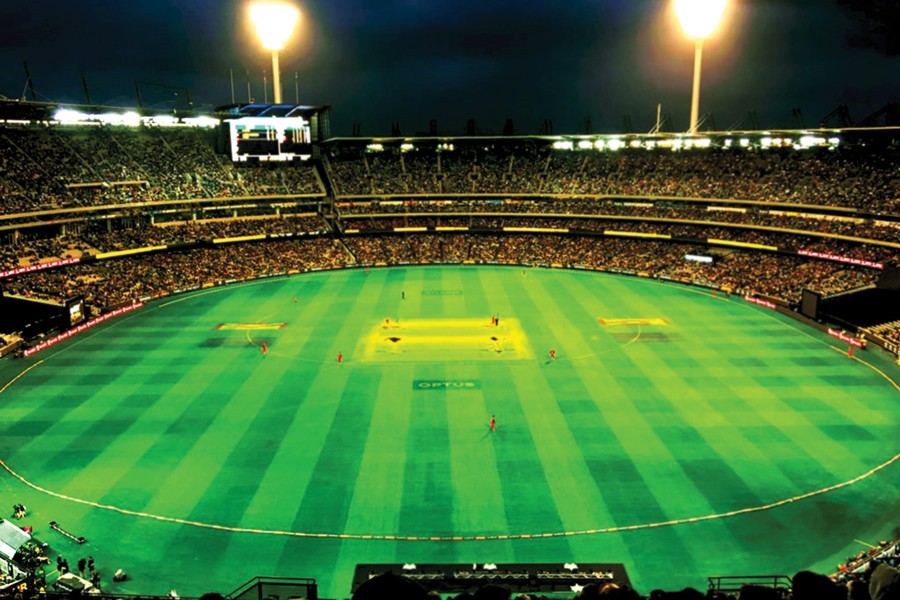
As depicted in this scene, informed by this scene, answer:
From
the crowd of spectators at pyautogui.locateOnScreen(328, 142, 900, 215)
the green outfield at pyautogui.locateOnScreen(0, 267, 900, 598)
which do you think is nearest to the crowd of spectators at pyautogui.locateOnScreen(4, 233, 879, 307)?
the crowd of spectators at pyautogui.locateOnScreen(328, 142, 900, 215)

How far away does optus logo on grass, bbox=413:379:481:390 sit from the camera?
42656 mm

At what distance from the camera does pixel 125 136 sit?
86875 mm

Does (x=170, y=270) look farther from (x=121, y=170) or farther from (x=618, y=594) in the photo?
(x=618, y=594)

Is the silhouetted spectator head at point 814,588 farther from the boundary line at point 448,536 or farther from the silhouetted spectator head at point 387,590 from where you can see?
the boundary line at point 448,536

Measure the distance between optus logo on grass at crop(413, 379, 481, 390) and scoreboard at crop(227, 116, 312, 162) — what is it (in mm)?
61344

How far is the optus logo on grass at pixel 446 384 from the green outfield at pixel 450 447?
0.63ft

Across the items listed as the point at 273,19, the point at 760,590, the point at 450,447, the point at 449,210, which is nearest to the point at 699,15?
the point at 449,210

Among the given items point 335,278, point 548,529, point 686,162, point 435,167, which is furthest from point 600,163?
point 548,529

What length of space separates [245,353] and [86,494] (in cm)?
2139

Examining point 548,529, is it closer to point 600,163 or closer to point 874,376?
point 874,376

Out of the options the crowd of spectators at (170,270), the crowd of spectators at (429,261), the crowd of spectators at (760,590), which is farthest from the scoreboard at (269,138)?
the crowd of spectators at (760,590)

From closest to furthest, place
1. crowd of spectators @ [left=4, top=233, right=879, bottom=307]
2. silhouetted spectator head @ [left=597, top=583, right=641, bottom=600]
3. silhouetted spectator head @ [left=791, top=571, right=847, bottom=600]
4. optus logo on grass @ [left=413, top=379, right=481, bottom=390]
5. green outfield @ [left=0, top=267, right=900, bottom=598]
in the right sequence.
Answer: silhouetted spectator head @ [left=791, top=571, right=847, bottom=600] < silhouetted spectator head @ [left=597, top=583, right=641, bottom=600] < green outfield @ [left=0, top=267, right=900, bottom=598] < optus logo on grass @ [left=413, top=379, right=481, bottom=390] < crowd of spectators @ [left=4, top=233, right=879, bottom=307]

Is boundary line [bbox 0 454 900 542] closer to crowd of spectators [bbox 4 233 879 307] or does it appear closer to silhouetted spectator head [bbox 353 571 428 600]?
silhouetted spectator head [bbox 353 571 428 600]

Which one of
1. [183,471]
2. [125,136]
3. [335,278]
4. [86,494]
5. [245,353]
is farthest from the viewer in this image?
[125,136]
